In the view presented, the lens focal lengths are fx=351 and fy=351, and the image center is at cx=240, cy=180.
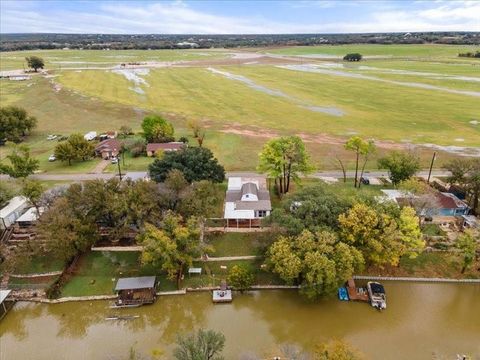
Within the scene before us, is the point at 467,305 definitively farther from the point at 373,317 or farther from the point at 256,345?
the point at 256,345

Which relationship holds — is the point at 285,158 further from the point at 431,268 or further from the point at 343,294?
the point at 431,268

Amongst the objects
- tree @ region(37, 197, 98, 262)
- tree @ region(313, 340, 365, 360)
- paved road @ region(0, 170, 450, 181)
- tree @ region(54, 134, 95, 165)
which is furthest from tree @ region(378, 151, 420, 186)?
tree @ region(54, 134, 95, 165)

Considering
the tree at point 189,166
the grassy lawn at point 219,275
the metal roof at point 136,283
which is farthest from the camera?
the tree at point 189,166

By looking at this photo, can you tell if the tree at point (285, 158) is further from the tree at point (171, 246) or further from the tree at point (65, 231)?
the tree at point (65, 231)

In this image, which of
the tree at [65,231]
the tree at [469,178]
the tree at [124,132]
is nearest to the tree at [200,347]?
the tree at [65,231]

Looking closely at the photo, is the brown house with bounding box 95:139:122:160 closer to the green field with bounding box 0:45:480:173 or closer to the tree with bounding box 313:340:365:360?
the green field with bounding box 0:45:480:173

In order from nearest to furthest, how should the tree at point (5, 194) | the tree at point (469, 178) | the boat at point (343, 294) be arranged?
the boat at point (343, 294)
the tree at point (469, 178)
the tree at point (5, 194)

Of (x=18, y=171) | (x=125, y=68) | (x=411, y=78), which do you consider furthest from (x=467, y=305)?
(x=125, y=68)
